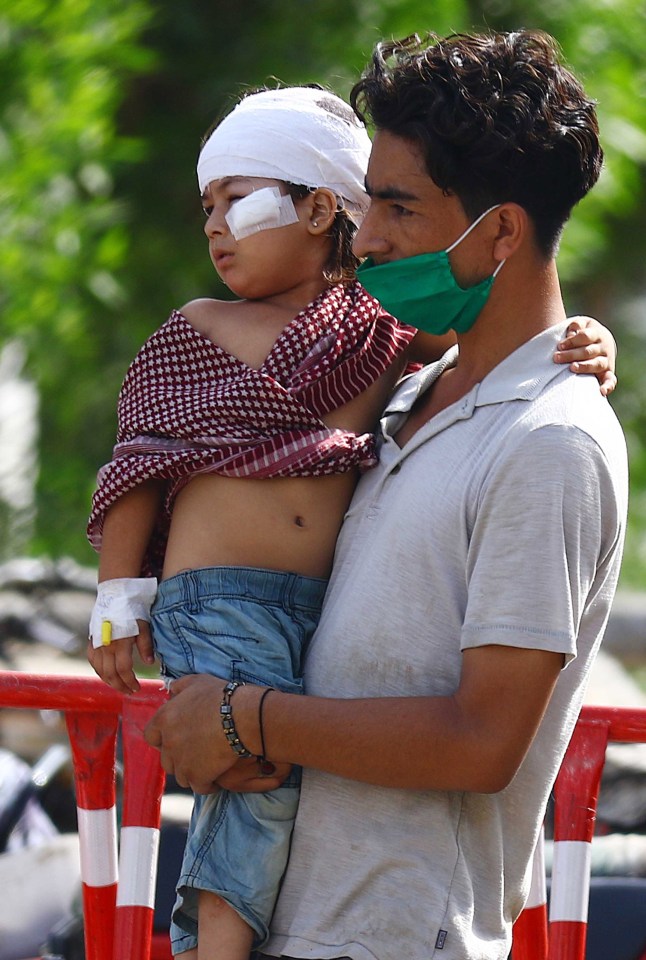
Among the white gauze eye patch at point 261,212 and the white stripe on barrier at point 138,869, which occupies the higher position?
the white gauze eye patch at point 261,212

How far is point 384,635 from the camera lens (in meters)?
1.89

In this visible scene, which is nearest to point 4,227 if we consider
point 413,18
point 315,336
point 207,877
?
point 413,18

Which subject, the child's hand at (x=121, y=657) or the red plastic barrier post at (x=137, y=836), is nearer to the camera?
the child's hand at (x=121, y=657)

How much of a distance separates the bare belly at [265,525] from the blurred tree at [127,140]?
4.93m

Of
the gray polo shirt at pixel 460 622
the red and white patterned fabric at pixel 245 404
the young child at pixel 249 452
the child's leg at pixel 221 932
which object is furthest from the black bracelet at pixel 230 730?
the red and white patterned fabric at pixel 245 404

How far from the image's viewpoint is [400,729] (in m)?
1.81

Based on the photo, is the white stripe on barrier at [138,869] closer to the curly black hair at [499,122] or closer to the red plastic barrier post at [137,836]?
the red plastic barrier post at [137,836]

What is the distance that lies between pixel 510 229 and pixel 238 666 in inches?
29.8

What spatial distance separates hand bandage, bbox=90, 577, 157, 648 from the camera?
2148 millimetres

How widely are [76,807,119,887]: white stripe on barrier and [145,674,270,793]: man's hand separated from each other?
456 millimetres

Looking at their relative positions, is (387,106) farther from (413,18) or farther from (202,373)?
(413,18)

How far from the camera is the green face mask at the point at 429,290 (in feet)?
6.44

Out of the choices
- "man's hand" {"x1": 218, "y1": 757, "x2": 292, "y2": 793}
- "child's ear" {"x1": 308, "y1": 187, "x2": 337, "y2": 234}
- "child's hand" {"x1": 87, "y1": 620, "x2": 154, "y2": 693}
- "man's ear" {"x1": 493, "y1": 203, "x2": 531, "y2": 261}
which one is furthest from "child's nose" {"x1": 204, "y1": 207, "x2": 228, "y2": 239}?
"man's hand" {"x1": 218, "y1": 757, "x2": 292, "y2": 793}

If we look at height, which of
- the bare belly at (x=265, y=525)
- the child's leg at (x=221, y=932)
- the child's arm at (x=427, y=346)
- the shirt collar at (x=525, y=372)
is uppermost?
the shirt collar at (x=525, y=372)
